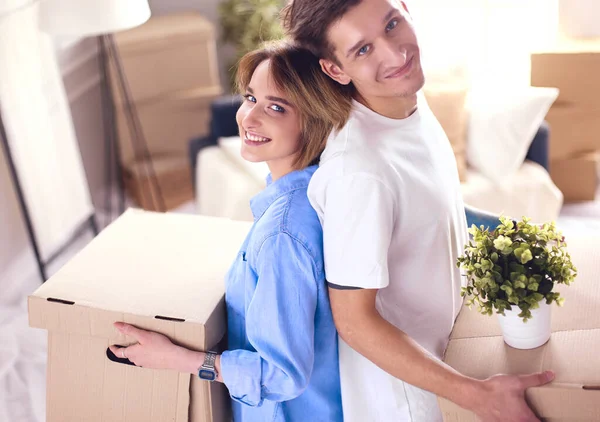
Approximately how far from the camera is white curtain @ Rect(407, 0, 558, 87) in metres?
3.73

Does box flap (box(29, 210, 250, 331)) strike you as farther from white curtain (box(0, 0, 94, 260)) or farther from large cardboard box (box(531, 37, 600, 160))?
large cardboard box (box(531, 37, 600, 160))

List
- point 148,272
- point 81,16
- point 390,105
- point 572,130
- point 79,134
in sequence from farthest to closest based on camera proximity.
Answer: point 79,134
point 572,130
point 81,16
point 148,272
point 390,105

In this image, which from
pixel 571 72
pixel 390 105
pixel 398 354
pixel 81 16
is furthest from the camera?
pixel 571 72

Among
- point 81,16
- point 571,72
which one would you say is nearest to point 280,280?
point 81,16

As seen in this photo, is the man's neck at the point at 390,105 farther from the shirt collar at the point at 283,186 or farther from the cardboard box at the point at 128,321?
the cardboard box at the point at 128,321

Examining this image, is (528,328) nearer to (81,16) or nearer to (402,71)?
(402,71)

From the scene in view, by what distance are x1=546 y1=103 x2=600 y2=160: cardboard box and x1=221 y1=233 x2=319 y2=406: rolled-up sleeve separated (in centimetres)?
243

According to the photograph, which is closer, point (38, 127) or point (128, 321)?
point (128, 321)

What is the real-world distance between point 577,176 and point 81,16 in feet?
7.44

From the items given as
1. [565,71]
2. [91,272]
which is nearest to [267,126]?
[91,272]

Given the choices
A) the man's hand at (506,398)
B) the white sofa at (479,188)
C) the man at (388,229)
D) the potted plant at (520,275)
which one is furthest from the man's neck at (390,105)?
the white sofa at (479,188)

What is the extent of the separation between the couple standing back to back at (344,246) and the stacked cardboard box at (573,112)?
206cm

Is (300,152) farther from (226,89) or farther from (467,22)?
(226,89)

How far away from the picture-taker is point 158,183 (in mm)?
3822
